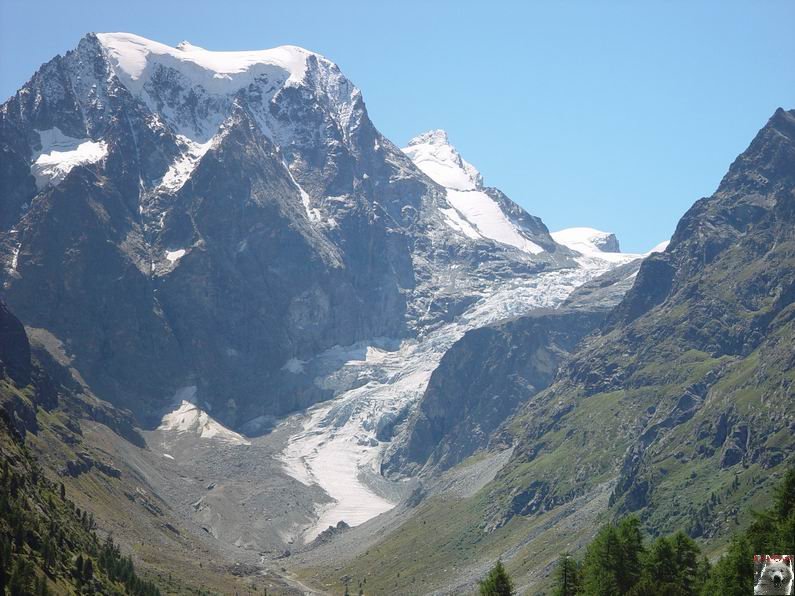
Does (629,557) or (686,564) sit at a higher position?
(629,557)

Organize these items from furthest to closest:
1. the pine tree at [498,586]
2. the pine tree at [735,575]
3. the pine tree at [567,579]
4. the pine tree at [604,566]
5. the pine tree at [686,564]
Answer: the pine tree at [567,579]
the pine tree at [498,586]
the pine tree at [604,566]
the pine tree at [686,564]
the pine tree at [735,575]

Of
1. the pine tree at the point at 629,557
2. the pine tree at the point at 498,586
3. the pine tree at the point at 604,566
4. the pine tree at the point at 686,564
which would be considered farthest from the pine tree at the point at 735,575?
the pine tree at the point at 498,586

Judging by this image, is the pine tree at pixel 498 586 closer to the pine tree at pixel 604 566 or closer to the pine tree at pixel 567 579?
the pine tree at pixel 567 579

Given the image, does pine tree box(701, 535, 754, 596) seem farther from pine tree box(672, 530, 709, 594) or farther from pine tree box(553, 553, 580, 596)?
pine tree box(553, 553, 580, 596)

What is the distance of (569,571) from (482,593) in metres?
12.9

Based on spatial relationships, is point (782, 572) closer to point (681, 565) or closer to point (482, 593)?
point (681, 565)

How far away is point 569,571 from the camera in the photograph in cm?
15950

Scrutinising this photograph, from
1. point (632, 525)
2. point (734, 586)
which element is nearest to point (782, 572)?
point (734, 586)

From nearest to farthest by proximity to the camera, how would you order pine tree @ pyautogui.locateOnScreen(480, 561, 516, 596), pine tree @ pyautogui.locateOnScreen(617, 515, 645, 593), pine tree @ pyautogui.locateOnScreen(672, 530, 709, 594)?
pine tree @ pyautogui.locateOnScreen(672, 530, 709, 594) < pine tree @ pyautogui.locateOnScreen(617, 515, 645, 593) < pine tree @ pyautogui.locateOnScreen(480, 561, 516, 596)

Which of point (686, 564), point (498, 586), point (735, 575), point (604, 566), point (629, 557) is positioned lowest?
point (735, 575)

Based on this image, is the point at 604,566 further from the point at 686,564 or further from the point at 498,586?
the point at 498,586

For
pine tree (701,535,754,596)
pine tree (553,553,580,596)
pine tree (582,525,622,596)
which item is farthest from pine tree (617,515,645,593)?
pine tree (701,535,754,596)

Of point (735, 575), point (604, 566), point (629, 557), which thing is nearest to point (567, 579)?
point (604, 566)

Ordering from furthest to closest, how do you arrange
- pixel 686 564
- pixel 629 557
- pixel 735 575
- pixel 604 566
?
pixel 629 557 → pixel 604 566 → pixel 686 564 → pixel 735 575
